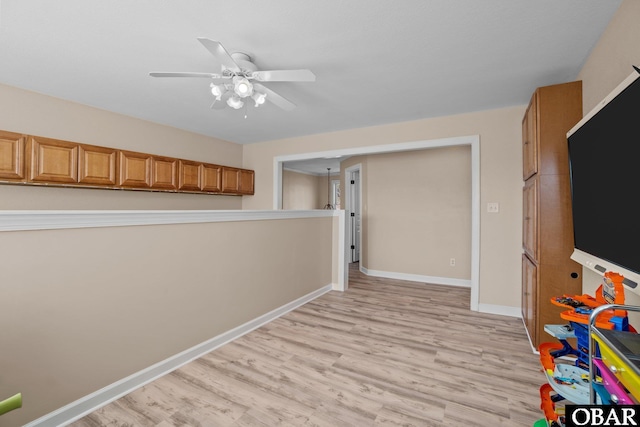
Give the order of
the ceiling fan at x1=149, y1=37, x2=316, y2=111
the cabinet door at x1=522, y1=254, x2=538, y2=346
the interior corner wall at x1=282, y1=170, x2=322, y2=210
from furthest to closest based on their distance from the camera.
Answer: the interior corner wall at x1=282, y1=170, x2=322, y2=210 → the cabinet door at x1=522, y1=254, x2=538, y2=346 → the ceiling fan at x1=149, y1=37, x2=316, y2=111

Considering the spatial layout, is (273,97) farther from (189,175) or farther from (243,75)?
Result: (189,175)

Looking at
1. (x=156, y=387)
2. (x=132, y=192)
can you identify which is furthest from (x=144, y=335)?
(x=132, y=192)

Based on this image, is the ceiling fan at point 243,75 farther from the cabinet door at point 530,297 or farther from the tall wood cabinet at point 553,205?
the cabinet door at point 530,297

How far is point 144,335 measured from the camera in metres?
1.99

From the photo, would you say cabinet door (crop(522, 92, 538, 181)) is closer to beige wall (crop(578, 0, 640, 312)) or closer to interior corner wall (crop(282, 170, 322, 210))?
beige wall (crop(578, 0, 640, 312))

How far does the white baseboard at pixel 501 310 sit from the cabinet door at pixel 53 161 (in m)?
4.89

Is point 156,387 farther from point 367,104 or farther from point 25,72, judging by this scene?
point 367,104

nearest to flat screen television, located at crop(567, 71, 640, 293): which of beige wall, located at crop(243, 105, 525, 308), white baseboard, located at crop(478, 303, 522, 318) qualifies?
beige wall, located at crop(243, 105, 525, 308)

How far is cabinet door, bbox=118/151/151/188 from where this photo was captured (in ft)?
11.6

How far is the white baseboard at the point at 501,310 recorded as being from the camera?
3333 mm

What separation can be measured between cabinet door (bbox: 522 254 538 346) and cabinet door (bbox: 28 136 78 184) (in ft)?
15.3

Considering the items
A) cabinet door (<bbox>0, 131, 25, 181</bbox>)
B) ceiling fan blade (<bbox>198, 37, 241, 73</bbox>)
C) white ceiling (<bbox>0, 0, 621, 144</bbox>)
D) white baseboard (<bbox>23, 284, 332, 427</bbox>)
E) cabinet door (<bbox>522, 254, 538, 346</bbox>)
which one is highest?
white ceiling (<bbox>0, 0, 621, 144</bbox>)

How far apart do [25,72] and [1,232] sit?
2165 millimetres

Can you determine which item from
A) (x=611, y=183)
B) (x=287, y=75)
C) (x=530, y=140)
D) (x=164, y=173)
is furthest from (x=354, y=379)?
(x=164, y=173)
